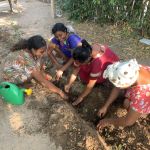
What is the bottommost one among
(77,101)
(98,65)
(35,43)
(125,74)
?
(77,101)

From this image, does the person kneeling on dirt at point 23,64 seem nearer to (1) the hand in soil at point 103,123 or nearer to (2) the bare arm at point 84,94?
(2) the bare arm at point 84,94

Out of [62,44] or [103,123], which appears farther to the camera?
[62,44]

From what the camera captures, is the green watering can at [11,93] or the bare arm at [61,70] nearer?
the green watering can at [11,93]

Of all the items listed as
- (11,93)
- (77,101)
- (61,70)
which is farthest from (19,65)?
(77,101)

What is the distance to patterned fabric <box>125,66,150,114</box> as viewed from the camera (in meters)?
2.87

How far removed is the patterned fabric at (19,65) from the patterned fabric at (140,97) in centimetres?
138

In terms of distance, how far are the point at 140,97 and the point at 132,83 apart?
0.30 meters

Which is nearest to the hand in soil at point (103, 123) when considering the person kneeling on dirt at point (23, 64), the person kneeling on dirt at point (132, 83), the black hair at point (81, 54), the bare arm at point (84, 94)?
the person kneeling on dirt at point (132, 83)

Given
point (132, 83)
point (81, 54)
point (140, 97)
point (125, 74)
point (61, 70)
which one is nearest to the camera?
point (125, 74)

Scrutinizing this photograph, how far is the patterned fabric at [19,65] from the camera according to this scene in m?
3.67

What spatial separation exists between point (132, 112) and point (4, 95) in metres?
1.66

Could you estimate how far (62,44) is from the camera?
13.7 feet

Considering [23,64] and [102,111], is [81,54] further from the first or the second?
[23,64]

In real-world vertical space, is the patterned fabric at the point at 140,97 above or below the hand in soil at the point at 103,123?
above
